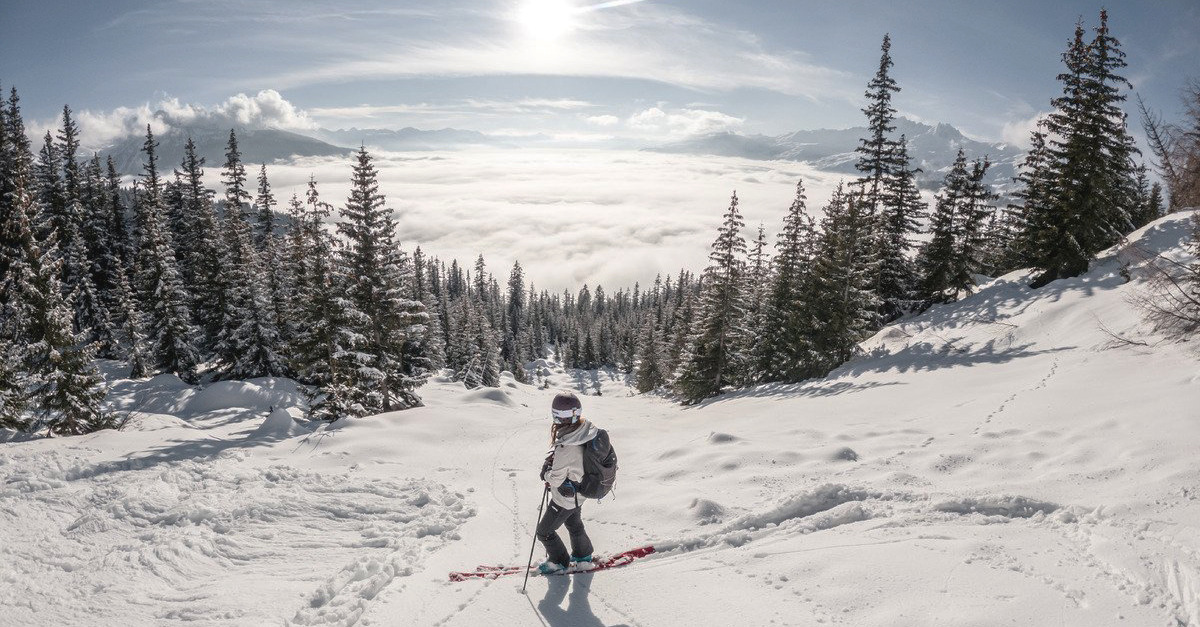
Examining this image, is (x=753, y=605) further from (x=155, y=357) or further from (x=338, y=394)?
(x=155, y=357)

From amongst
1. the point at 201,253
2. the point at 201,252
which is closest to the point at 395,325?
the point at 201,253

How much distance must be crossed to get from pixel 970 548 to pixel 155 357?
4248cm

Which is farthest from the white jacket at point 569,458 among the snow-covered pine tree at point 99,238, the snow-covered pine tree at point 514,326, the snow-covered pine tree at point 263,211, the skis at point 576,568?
the snow-covered pine tree at point 514,326

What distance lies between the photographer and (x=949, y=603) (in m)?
4.98

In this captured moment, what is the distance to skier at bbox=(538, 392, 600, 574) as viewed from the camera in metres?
6.31

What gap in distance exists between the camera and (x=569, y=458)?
6.36 m

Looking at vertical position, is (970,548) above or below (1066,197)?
below

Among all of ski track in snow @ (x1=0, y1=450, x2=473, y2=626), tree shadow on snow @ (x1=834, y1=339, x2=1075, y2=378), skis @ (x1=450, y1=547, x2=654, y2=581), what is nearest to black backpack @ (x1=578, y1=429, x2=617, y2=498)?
skis @ (x1=450, y1=547, x2=654, y2=581)

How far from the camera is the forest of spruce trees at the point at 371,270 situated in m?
18.9

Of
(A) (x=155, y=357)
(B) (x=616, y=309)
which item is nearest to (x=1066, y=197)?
(A) (x=155, y=357)

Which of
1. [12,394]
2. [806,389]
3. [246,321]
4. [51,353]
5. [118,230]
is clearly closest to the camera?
[12,394]

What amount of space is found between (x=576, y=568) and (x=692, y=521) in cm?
207

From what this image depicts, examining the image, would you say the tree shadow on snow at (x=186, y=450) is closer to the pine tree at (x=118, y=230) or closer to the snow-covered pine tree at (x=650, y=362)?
the pine tree at (x=118, y=230)

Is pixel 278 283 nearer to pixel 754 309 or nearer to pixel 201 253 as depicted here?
pixel 201 253
